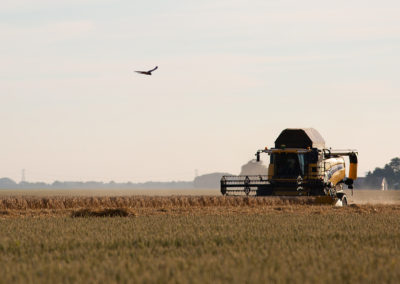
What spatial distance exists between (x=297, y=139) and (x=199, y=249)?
19379mm

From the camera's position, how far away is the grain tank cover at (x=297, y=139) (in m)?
34.5

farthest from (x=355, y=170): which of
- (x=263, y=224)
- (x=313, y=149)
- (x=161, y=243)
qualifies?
(x=161, y=243)

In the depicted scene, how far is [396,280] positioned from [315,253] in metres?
3.29

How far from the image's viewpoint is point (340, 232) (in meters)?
20.3

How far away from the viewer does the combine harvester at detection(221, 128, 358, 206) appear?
33.8 meters

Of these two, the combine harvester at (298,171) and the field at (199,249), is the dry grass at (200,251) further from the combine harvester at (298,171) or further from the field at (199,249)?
the combine harvester at (298,171)

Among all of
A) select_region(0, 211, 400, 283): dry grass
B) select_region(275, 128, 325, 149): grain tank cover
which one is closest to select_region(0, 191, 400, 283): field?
select_region(0, 211, 400, 283): dry grass

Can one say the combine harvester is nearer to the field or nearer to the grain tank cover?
the grain tank cover

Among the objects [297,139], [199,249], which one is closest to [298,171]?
[297,139]

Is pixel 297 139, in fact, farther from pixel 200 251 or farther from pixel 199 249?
pixel 200 251

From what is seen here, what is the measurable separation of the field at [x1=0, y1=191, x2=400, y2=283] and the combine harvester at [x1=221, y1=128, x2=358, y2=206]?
4.49 metres

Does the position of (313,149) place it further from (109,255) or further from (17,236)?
(109,255)

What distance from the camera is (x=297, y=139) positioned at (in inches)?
1367

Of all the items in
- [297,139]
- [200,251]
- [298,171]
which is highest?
[297,139]
